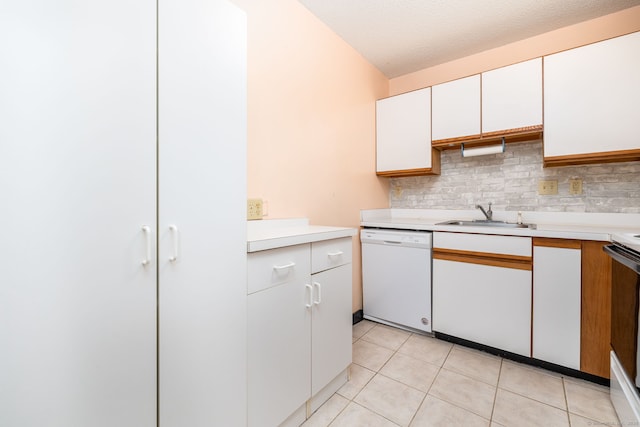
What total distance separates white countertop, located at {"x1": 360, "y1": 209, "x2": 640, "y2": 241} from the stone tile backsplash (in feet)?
0.16

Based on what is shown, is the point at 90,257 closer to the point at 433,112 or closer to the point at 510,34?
the point at 433,112

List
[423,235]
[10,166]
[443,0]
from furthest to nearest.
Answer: [423,235] → [443,0] → [10,166]

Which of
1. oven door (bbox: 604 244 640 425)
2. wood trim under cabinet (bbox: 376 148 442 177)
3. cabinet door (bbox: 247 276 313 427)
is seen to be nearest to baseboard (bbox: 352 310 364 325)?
cabinet door (bbox: 247 276 313 427)

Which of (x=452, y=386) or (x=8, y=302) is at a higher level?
(x=8, y=302)

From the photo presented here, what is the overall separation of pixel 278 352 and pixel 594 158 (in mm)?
2378

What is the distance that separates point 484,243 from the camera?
6.45 feet

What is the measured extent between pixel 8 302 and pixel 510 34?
325 cm

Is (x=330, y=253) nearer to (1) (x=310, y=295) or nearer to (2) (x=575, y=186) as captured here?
(1) (x=310, y=295)

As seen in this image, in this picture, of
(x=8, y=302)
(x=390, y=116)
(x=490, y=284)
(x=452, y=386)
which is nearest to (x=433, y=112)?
(x=390, y=116)

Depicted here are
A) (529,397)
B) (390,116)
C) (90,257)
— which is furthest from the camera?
(390,116)

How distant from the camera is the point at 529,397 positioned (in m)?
1.54

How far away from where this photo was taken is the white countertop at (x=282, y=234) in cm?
117

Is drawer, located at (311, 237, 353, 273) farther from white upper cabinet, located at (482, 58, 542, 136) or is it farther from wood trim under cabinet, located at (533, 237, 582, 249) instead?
white upper cabinet, located at (482, 58, 542, 136)

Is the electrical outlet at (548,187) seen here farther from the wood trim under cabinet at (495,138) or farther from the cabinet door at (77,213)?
the cabinet door at (77,213)
